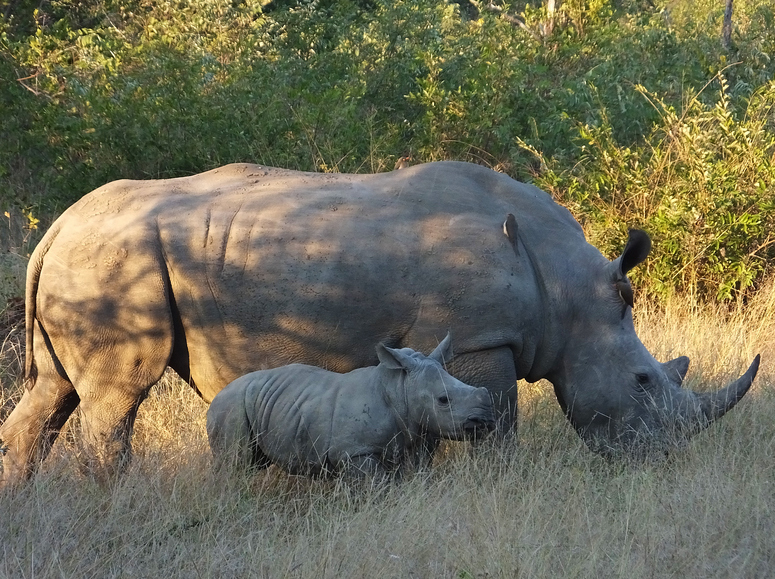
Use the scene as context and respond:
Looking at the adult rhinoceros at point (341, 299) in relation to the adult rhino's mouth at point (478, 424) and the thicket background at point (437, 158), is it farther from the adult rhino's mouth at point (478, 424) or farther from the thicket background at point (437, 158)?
the adult rhino's mouth at point (478, 424)

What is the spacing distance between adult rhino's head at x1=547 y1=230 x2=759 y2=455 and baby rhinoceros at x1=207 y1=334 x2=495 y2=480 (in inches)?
37.7

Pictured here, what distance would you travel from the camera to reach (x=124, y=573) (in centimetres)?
426

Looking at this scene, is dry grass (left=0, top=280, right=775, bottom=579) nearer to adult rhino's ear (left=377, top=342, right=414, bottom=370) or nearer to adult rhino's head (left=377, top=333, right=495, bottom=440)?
adult rhino's head (left=377, top=333, right=495, bottom=440)

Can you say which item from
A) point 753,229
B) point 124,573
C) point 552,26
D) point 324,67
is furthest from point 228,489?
point 552,26

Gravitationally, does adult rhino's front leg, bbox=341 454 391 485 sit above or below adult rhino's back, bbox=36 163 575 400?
below

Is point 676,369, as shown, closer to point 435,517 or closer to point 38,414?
point 435,517

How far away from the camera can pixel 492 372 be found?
18.0 feet

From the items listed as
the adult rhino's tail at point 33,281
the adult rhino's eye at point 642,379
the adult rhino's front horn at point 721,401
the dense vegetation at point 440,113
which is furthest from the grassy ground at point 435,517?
the dense vegetation at point 440,113

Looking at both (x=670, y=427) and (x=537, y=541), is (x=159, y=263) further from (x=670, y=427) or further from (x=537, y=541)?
(x=670, y=427)

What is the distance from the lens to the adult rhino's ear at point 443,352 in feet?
16.8

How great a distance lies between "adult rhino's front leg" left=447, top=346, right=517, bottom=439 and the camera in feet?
17.9

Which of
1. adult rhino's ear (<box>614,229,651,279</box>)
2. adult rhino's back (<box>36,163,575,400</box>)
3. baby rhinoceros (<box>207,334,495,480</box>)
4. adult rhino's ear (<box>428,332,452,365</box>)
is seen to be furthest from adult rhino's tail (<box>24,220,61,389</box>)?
adult rhino's ear (<box>614,229,651,279</box>)

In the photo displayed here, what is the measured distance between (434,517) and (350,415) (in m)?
0.70

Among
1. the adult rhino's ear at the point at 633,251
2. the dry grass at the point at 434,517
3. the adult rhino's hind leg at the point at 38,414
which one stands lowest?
the adult rhino's hind leg at the point at 38,414
